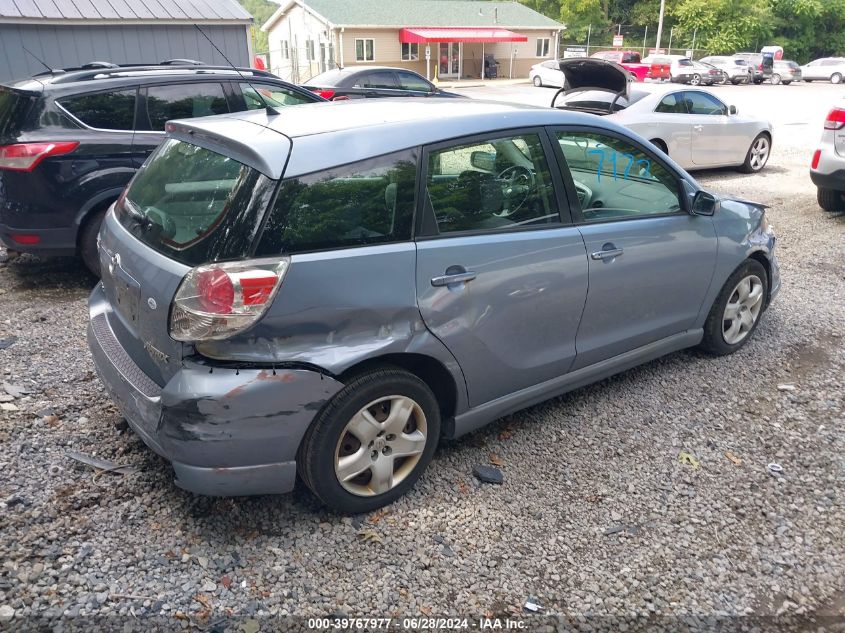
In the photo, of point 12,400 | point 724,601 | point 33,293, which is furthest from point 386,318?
point 33,293

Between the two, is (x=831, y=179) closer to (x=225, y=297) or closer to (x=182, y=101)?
(x=182, y=101)

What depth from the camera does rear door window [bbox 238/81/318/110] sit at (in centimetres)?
665

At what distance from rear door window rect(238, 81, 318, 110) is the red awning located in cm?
3520

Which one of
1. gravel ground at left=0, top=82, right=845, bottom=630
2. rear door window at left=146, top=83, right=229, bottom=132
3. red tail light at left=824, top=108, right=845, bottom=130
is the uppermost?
rear door window at left=146, top=83, right=229, bottom=132

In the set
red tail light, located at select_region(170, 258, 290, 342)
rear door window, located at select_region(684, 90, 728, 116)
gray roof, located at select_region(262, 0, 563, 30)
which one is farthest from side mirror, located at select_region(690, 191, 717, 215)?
gray roof, located at select_region(262, 0, 563, 30)

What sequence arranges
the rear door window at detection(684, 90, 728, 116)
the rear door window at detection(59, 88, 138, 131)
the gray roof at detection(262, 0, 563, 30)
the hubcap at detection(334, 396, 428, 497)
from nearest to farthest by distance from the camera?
the hubcap at detection(334, 396, 428, 497)
the rear door window at detection(59, 88, 138, 131)
the rear door window at detection(684, 90, 728, 116)
the gray roof at detection(262, 0, 563, 30)

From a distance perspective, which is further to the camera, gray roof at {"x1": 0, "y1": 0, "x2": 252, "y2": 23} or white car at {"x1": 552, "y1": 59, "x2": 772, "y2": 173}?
gray roof at {"x1": 0, "y1": 0, "x2": 252, "y2": 23}

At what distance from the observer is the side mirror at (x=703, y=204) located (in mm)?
4086

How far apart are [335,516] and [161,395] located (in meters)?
0.94

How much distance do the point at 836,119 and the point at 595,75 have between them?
3196 mm

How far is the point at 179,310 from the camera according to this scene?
2.64m

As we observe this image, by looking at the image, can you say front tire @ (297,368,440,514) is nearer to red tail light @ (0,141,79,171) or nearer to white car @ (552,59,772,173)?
red tail light @ (0,141,79,171)

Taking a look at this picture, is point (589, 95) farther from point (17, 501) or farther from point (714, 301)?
point (17, 501)

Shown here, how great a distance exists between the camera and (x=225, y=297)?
2.57 metres
